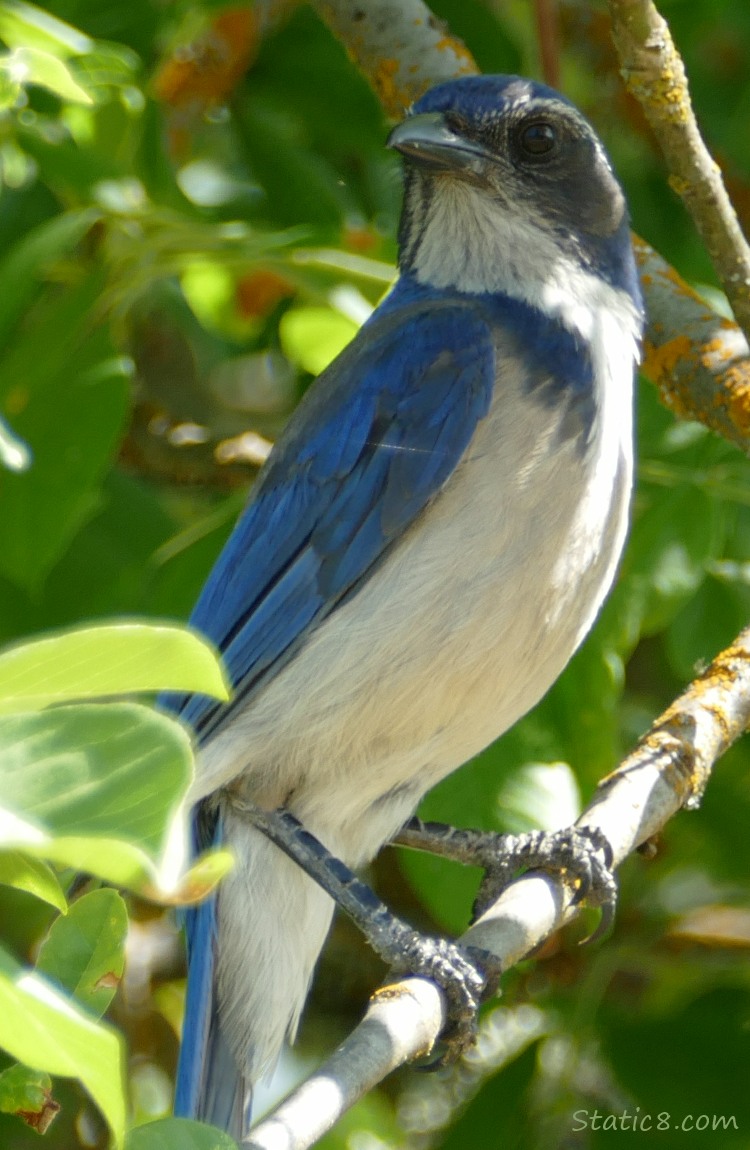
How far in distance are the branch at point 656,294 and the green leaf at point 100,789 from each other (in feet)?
7.72

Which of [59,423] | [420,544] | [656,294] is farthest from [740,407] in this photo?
[59,423]

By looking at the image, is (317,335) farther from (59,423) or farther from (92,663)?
(92,663)

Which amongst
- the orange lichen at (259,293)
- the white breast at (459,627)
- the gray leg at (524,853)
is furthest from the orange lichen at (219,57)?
the gray leg at (524,853)

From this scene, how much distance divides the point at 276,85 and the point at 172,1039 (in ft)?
9.73

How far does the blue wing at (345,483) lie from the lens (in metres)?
3.29

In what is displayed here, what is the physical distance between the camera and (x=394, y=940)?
3125 mm

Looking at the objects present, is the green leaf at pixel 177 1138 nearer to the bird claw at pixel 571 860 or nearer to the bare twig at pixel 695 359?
the bird claw at pixel 571 860

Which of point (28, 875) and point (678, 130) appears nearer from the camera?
point (28, 875)

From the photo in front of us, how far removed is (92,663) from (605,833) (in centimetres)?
168

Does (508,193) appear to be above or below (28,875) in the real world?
above

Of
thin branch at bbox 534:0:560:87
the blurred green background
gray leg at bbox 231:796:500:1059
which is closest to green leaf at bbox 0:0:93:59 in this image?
Answer: the blurred green background

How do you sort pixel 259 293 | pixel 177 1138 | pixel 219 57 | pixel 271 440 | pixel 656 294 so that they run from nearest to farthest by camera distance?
pixel 177 1138 < pixel 656 294 < pixel 259 293 < pixel 219 57 < pixel 271 440

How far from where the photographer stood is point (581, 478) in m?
3.16

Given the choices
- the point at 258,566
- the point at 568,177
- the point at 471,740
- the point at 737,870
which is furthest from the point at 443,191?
the point at 737,870
